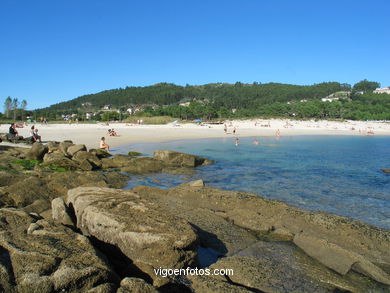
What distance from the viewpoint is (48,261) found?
388 centimetres

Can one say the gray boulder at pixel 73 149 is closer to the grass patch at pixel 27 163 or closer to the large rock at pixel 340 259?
the grass patch at pixel 27 163

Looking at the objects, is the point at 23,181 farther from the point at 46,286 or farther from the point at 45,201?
the point at 46,286

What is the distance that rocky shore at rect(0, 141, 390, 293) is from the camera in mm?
3881

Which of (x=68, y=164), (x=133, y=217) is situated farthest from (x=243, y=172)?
(x=133, y=217)

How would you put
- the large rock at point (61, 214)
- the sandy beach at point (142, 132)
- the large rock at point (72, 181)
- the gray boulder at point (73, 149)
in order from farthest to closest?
the sandy beach at point (142, 132), the gray boulder at point (73, 149), the large rock at point (72, 181), the large rock at point (61, 214)

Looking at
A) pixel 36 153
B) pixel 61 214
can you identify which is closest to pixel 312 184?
pixel 61 214

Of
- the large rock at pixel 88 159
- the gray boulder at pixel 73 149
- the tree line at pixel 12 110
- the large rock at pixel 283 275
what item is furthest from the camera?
the tree line at pixel 12 110

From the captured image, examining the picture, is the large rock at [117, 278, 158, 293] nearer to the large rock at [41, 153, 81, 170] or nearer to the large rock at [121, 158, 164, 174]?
the large rock at [41, 153, 81, 170]

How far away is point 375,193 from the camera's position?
12375 mm

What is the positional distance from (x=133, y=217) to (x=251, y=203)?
4.41 meters

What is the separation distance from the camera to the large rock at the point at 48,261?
3.50m

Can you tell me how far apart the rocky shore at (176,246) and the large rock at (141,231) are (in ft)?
0.05

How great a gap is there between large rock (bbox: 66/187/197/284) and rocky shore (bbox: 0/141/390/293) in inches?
0.7

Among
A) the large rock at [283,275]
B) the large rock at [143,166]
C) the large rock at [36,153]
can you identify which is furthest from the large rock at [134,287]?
the large rock at [36,153]
